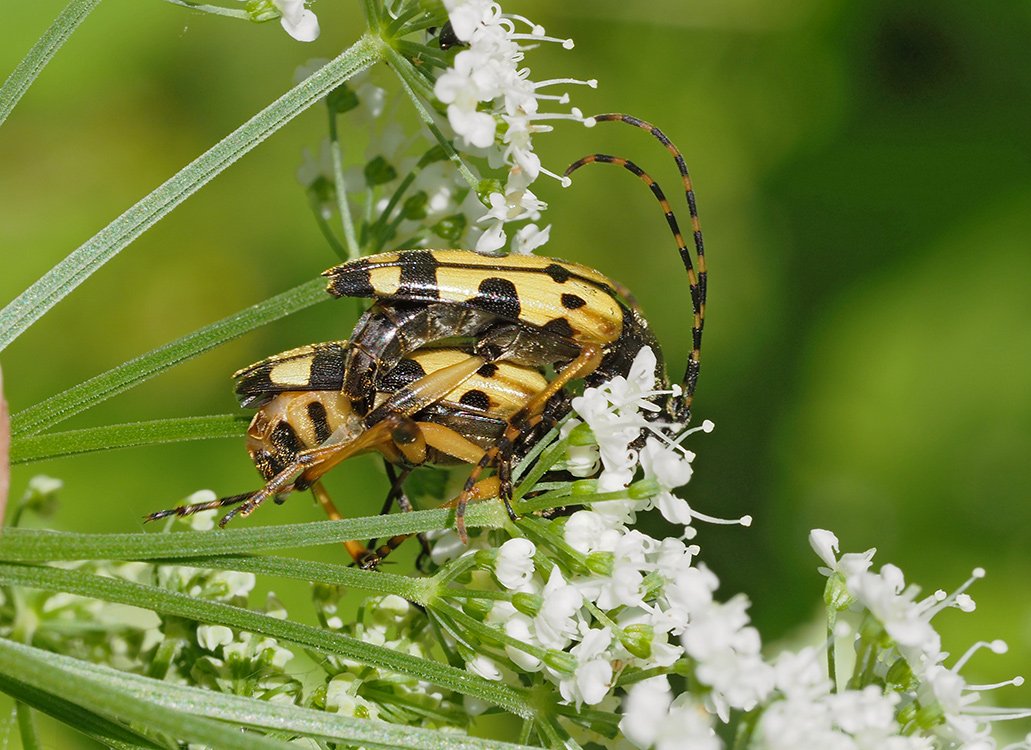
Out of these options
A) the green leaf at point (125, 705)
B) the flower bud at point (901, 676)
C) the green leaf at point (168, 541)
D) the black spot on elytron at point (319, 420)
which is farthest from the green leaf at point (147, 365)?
the flower bud at point (901, 676)

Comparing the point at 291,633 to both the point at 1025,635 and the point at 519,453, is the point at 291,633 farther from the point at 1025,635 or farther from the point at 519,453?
the point at 1025,635

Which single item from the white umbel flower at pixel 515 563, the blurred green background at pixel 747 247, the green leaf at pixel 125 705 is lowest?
the green leaf at pixel 125 705

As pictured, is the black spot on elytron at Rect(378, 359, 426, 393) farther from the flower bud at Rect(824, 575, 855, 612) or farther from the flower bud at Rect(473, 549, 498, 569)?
the flower bud at Rect(824, 575, 855, 612)

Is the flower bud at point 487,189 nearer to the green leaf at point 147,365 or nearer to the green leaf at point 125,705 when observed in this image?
the green leaf at point 147,365

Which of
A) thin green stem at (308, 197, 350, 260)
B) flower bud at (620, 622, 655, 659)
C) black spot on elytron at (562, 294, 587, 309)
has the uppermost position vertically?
thin green stem at (308, 197, 350, 260)

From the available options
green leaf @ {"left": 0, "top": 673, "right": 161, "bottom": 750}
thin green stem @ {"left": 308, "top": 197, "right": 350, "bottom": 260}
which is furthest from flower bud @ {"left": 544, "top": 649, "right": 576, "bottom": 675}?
thin green stem @ {"left": 308, "top": 197, "right": 350, "bottom": 260}

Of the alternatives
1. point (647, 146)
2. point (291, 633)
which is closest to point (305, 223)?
point (647, 146)
